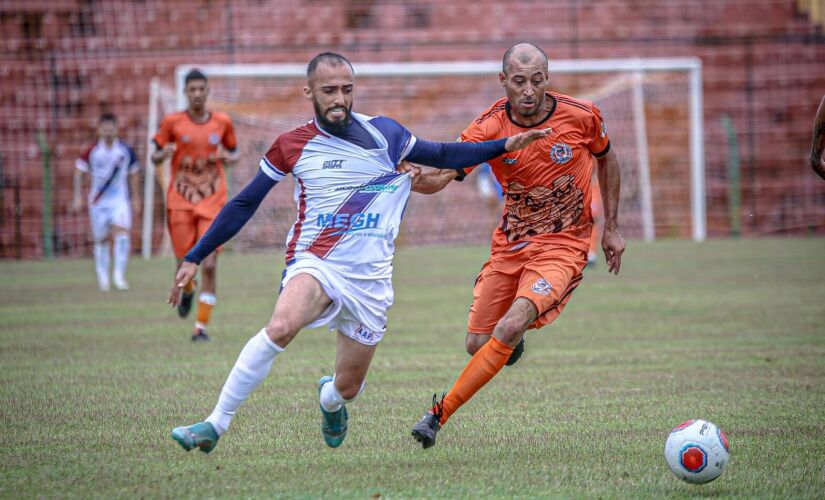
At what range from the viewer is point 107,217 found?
16547 millimetres

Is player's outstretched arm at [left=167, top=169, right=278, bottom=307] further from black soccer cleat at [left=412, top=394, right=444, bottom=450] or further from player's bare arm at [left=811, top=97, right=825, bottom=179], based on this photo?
player's bare arm at [left=811, top=97, right=825, bottom=179]

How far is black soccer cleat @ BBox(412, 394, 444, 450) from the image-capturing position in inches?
223

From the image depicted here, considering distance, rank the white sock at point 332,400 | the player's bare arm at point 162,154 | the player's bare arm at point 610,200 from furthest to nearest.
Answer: the player's bare arm at point 162,154 < the player's bare arm at point 610,200 < the white sock at point 332,400

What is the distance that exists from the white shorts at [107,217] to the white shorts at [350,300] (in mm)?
11580

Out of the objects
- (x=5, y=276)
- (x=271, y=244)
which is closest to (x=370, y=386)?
(x=5, y=276)

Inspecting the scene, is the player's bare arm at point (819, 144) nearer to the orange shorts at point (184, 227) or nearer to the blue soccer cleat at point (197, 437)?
the blue soccer cleat at point (197, 437)

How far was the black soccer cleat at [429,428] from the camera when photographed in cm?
566

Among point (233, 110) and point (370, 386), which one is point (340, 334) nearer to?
point (370, 386)

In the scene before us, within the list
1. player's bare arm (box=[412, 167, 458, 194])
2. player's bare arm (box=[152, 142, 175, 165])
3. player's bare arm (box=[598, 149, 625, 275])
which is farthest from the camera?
player's bare arm (box=[152, 142, 175, 165])

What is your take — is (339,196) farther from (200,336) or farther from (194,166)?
(194,166)

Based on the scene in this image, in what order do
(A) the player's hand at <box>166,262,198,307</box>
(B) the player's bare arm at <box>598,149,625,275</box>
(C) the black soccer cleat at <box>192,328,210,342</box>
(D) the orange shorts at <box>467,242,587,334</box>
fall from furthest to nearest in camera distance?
1. (C) the black soccer cleat at <box>192,328,210,342</box>
2. (B) the player's bare arm at <box>598,149,625,275</box>
3. (D) the orange shorts at <box>467,242,587,334</box>
4. (A) the player's hand at <box>166,262,198,307</box>

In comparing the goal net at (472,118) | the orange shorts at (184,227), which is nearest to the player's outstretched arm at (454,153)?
the orange shorts at (184,227)

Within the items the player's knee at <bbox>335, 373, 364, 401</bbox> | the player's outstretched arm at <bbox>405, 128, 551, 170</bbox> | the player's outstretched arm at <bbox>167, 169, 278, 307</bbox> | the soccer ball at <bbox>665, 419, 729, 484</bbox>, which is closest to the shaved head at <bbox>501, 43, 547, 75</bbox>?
the player's outstretched arm at <bbox>405, 128, 551, 170</bbox>

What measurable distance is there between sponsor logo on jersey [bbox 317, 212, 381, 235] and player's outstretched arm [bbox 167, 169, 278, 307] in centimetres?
33
